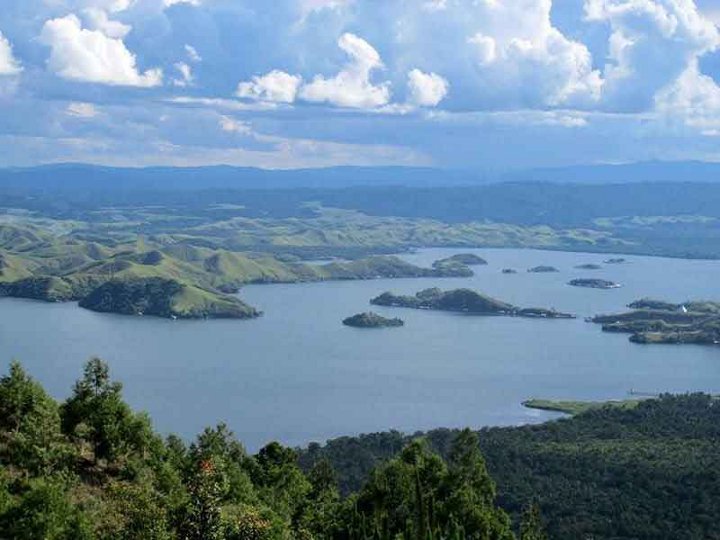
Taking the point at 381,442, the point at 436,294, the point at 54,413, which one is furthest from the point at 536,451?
the point at 436,294

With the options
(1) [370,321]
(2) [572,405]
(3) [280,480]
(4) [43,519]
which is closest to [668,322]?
(1) [370,321]

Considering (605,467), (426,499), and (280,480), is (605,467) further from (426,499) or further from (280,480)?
(426,499)

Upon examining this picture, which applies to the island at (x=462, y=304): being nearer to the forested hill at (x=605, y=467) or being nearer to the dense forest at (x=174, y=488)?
the forested hill at (x=605, y=467)

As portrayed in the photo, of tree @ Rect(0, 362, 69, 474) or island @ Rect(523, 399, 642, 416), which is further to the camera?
island @ Rect(523, 399, 642, 416)

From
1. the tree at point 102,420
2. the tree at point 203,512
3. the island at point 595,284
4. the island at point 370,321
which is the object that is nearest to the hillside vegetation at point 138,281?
the island at point 370,321

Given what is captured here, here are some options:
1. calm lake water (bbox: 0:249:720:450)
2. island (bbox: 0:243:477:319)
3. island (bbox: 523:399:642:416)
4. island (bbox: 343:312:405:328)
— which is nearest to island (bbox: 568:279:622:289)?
calm lake water (bbox: 0:249:720:450)

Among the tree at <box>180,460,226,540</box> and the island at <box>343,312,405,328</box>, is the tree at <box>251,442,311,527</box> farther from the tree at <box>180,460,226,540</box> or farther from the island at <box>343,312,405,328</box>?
the island at <box>343,312,405,328</box>
